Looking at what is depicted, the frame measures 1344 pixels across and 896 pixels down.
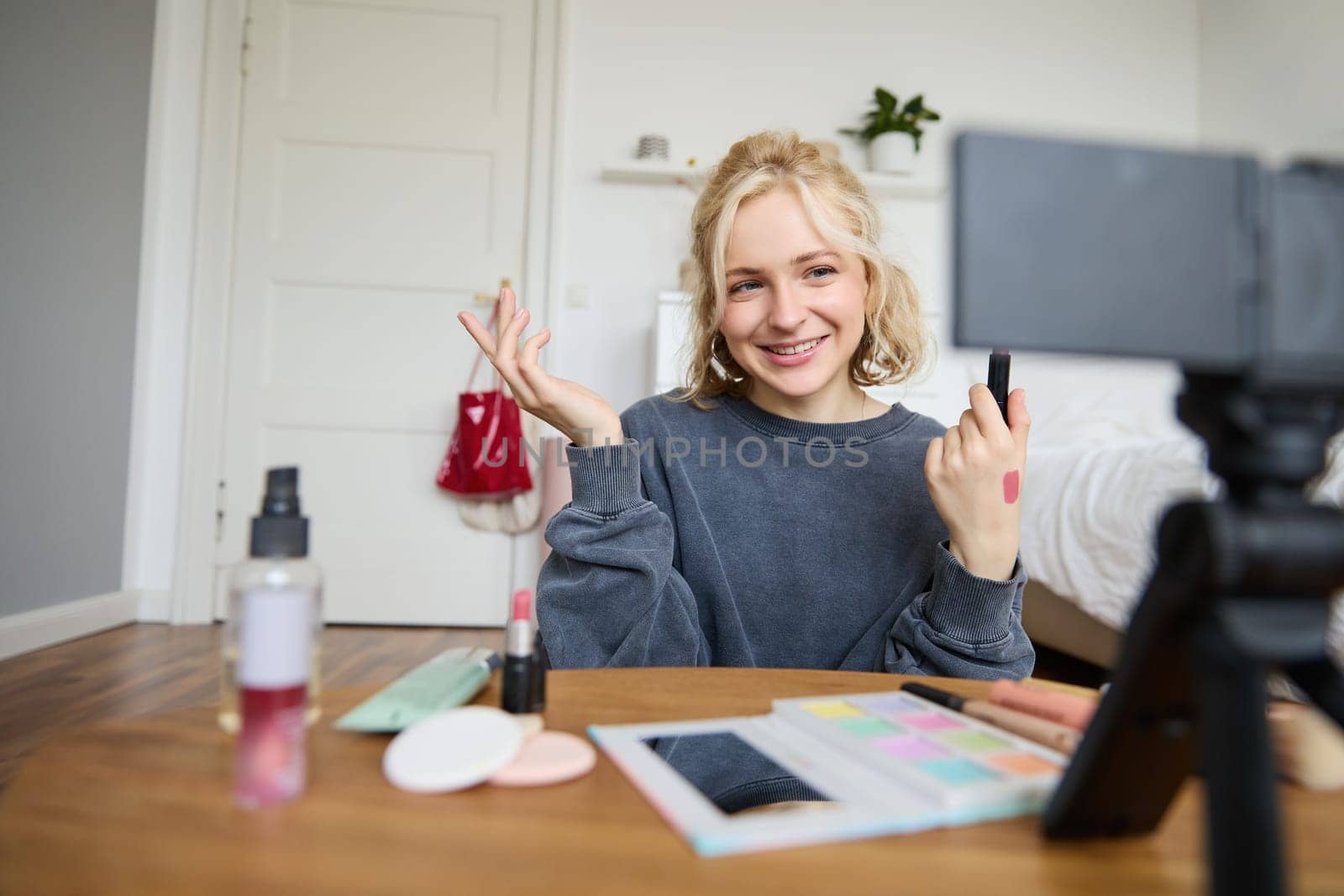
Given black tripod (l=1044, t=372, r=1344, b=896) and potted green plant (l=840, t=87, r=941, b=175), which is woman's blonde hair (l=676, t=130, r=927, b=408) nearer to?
black tripod (l=1044, t=372, r=1344, b=896)

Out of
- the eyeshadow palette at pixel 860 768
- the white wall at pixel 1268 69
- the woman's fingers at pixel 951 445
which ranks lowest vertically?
the eyeshadow palette at pixel 860 768

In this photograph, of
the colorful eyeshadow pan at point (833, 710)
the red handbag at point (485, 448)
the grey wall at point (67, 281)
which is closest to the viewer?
the colorful eyeshadow pan at point (833, 710)

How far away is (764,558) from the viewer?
3.13ft

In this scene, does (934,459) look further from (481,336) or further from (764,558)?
(481,336)

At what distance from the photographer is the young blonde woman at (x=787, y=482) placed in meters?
0.72

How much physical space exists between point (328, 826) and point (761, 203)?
80 cm

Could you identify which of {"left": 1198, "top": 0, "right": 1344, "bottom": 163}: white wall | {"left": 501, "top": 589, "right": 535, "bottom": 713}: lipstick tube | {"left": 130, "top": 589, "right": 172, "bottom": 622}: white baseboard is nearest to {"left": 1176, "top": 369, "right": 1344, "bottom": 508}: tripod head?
{"left": 501, "top": 589, "right": 535, "bottom": 713}: lipstick tube

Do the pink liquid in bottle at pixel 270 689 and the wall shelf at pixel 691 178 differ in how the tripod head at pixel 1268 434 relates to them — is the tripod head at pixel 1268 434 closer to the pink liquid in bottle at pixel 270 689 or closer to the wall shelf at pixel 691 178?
the pink liquid in bottle at pixel 270 689

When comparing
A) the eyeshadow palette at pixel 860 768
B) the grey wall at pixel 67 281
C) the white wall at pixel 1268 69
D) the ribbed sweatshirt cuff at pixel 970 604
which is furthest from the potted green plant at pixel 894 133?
the eyeshadow palette at pixel 860 768

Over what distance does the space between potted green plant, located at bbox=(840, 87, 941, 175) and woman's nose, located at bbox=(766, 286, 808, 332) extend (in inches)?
82.3

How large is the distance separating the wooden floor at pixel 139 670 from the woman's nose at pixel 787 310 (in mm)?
1103

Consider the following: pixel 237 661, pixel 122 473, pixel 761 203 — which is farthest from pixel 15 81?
pixel 237 661

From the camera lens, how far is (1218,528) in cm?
27

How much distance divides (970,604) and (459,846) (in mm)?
502
